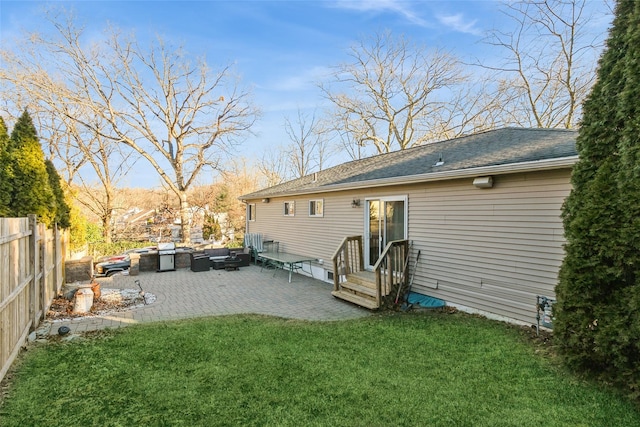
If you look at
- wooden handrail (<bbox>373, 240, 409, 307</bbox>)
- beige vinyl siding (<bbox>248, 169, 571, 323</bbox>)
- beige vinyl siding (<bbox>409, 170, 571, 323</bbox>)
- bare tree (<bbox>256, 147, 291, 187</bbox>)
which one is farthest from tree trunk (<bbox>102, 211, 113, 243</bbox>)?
beige vinyl siding (<bbox>409, 170, 571, 323</bbox>)

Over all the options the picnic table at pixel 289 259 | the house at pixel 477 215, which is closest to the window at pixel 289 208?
the picnic table at pixel 289 259

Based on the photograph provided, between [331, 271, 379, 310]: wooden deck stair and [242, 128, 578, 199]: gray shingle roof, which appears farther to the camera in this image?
[331, 271, 379, 310]: wooden deck stair

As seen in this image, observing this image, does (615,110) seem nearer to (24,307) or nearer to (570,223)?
(570,223)

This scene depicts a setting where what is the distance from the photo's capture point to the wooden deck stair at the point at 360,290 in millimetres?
6633

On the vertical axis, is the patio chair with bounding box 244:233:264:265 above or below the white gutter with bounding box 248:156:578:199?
below

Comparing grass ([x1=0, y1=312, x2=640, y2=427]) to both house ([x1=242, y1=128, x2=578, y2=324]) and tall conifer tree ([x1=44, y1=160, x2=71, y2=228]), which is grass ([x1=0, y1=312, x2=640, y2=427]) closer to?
house ([x1=242, y1=128, x2=578, y2=324])

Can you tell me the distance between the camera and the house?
510 cm

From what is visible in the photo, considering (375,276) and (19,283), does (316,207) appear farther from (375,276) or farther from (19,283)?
(19,283)

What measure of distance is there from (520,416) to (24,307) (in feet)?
19.9

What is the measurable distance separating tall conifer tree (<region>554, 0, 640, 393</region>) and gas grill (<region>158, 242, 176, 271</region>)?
11.0m

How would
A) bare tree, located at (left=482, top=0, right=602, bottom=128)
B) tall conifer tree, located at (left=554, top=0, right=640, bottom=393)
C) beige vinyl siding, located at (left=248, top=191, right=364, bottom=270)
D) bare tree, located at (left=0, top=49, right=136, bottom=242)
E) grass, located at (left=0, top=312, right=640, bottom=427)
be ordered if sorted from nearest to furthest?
grass, located at (left=0, top=312, right=640, bottom=427) < tall conifer tree, located at (left=554, top=0, right=640, bottom=393) < beige vinyl siding, located at (left=248, top=191, right=364, bottom=270) < bare tree, located at (left=482, top=0, right=602, bottom=128) < bare tree, located at (left=0, top=49, right=136, bottom=242)

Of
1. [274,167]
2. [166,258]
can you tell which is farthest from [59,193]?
[274,167]

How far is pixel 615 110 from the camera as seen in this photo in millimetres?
3449

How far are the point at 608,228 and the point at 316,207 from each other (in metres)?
7.77
